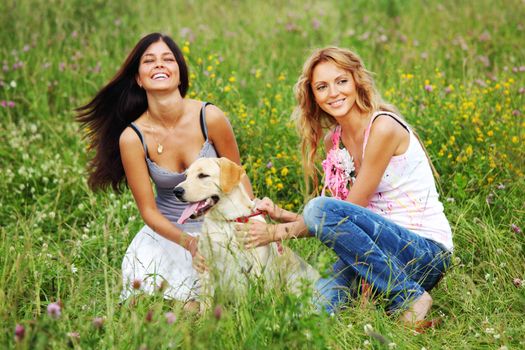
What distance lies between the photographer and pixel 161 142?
3869mm

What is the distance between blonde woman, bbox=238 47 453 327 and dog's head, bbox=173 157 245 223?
20 centimetres

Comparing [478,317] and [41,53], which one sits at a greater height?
[41,53]

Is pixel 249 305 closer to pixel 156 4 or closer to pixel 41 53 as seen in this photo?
pixel 41 53

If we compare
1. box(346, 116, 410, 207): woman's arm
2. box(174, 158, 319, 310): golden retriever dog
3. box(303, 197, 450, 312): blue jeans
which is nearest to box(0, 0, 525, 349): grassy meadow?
box(303, 197, 450, 312): blue jeans

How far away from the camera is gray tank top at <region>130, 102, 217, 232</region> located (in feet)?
12.5

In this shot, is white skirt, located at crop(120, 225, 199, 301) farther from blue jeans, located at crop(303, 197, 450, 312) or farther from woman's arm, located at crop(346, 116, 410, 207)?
woman's arm, located at crop(346, 116, 410, 207)

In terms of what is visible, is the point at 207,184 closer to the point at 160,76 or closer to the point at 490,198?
the point at 160,76

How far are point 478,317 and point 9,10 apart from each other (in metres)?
5.99

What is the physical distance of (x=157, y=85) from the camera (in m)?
3.75

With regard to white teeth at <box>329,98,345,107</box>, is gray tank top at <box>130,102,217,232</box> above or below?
below

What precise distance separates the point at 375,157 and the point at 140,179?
4.14ft

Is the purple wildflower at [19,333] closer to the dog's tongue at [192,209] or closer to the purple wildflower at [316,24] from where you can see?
the dog's tongue at [192,209]

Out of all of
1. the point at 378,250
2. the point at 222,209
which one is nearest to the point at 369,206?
the point at 378,250

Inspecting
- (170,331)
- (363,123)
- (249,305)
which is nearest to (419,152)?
(363,123)
